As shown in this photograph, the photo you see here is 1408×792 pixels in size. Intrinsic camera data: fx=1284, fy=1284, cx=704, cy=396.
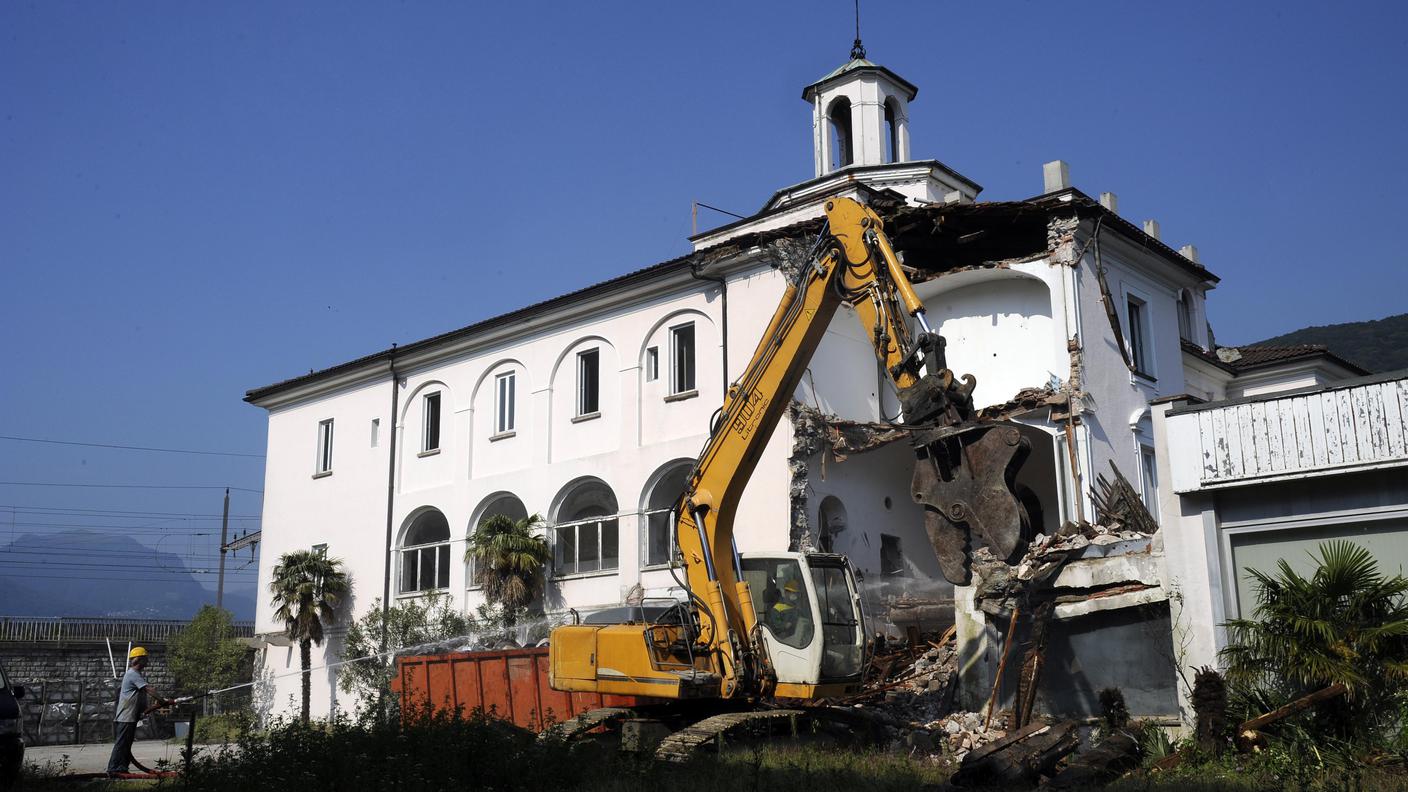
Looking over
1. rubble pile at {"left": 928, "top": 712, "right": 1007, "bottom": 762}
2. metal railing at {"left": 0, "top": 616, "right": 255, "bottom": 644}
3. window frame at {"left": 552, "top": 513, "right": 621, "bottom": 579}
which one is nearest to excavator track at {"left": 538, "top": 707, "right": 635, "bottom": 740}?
rubble pile at {"left": 928, "top": 712, "right": 1007, "bottom": 762}

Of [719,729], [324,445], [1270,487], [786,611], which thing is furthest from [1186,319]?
[324,445]

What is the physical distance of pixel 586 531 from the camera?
98.4ft

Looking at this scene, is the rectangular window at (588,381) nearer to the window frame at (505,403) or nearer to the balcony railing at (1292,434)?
the window frame at (505,403)

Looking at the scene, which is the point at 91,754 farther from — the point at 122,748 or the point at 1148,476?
the point at 1148,476

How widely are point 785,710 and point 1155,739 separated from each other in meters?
4.49

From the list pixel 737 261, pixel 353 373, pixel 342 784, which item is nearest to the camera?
pixel 342 784

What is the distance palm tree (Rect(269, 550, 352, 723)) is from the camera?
34.5 meters

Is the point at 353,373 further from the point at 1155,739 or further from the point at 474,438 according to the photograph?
the point at 1155,739

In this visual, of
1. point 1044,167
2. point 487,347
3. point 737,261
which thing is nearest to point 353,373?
point 487,347

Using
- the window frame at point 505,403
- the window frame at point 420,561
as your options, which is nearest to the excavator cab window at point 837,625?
the window frame at point 505,403

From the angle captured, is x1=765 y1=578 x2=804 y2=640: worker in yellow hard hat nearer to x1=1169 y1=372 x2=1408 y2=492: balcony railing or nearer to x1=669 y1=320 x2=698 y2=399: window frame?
x1=1169 y1=372 x2=1408 y2=492: balcony railing

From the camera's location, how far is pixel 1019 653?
17469 millimetres

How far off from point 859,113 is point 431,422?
13954mm

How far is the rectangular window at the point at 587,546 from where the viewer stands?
29328 mm
